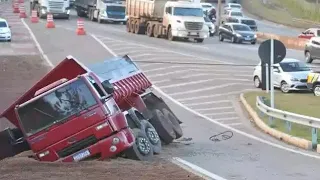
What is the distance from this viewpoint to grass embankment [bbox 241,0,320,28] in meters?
92.2

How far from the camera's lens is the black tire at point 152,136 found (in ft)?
56.6

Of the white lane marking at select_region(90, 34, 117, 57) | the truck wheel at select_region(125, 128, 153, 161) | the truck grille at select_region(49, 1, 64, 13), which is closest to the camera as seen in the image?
the truck wheel at select_region(125, 128, 153, 161)

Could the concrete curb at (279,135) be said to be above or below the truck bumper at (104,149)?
below

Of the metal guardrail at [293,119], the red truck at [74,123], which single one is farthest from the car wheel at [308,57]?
the red truck at [74,123]

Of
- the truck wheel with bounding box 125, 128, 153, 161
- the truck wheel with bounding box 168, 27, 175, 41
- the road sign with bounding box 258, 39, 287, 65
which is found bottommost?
the truck wheel with bounding box 125, 128, 153, 161

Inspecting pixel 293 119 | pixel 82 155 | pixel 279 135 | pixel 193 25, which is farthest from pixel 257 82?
pixel 82 155

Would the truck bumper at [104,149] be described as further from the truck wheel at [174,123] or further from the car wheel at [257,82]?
the car wheel at [257,82]

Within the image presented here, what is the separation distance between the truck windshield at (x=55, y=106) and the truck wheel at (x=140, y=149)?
1428 mm

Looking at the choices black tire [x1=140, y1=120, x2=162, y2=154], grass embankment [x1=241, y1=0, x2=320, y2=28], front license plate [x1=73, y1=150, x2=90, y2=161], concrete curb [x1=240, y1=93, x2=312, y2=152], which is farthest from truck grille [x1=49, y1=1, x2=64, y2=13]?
front license plate [x1=73, y1=150, x2=90, y2=161]

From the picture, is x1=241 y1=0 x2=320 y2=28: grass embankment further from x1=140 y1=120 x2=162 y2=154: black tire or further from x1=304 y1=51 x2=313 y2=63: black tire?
x1=140 y1=120 x2=162 y2=154: black tire

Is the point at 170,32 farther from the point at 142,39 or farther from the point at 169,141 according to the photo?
the point at 169,141

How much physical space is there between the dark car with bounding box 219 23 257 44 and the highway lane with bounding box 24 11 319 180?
16.8 feet

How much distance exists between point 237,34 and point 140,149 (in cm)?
4326

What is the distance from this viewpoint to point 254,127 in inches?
947
